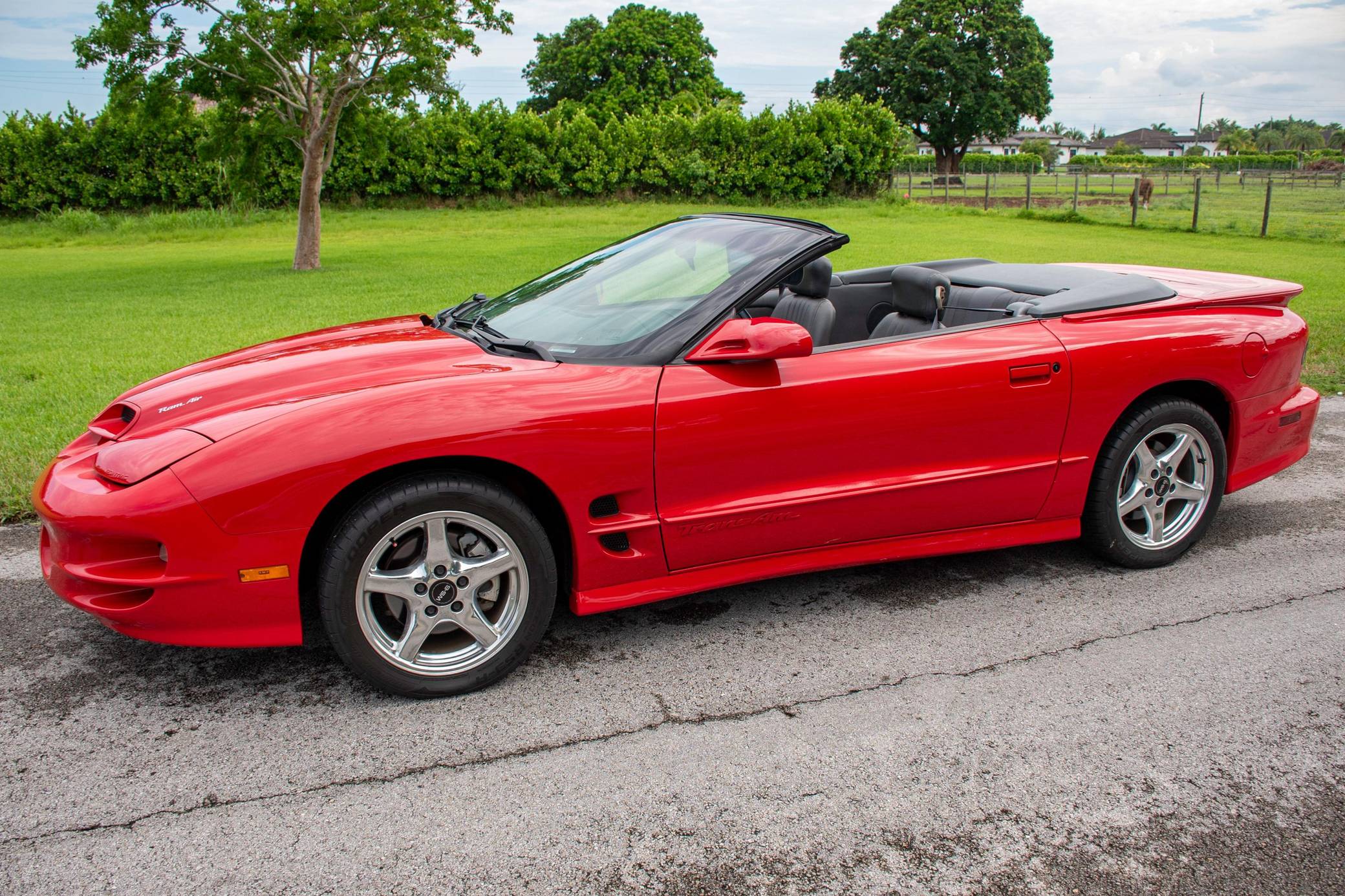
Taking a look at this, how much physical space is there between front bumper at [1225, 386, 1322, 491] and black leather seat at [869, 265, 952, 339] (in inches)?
48.8

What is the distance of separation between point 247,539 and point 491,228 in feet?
81.7

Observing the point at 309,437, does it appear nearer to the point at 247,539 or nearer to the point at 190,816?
the point at 247,539

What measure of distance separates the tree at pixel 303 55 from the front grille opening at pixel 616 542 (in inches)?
589

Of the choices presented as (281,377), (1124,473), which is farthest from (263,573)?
(1124,473)

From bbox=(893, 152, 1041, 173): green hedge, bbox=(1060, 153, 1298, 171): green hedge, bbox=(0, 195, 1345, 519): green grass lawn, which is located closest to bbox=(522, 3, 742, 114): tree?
bbox=(893, 152, 1041, 173): green hedge

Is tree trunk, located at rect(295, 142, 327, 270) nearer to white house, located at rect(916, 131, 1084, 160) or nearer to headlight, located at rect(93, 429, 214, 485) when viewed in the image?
headlight, located at rect(93, 429, 214, 485)

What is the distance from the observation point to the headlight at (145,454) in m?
2.66

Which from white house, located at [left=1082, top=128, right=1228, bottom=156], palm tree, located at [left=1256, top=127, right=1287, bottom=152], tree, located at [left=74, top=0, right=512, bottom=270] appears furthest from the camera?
white house, located at [left=1082, top=128, right=1228, bottom=156]

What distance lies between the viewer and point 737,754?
262cm

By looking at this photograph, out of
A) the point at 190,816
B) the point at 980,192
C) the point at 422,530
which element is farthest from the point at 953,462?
the point at 980,192

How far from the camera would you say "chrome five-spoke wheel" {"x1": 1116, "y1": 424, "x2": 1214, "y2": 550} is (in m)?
3.81

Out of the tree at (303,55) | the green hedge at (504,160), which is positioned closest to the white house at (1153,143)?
the green hedge at (504,160)

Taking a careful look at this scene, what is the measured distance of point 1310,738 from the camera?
271cm

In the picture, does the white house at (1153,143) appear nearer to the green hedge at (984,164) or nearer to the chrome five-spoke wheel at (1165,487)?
the green hedge at (984,164)
